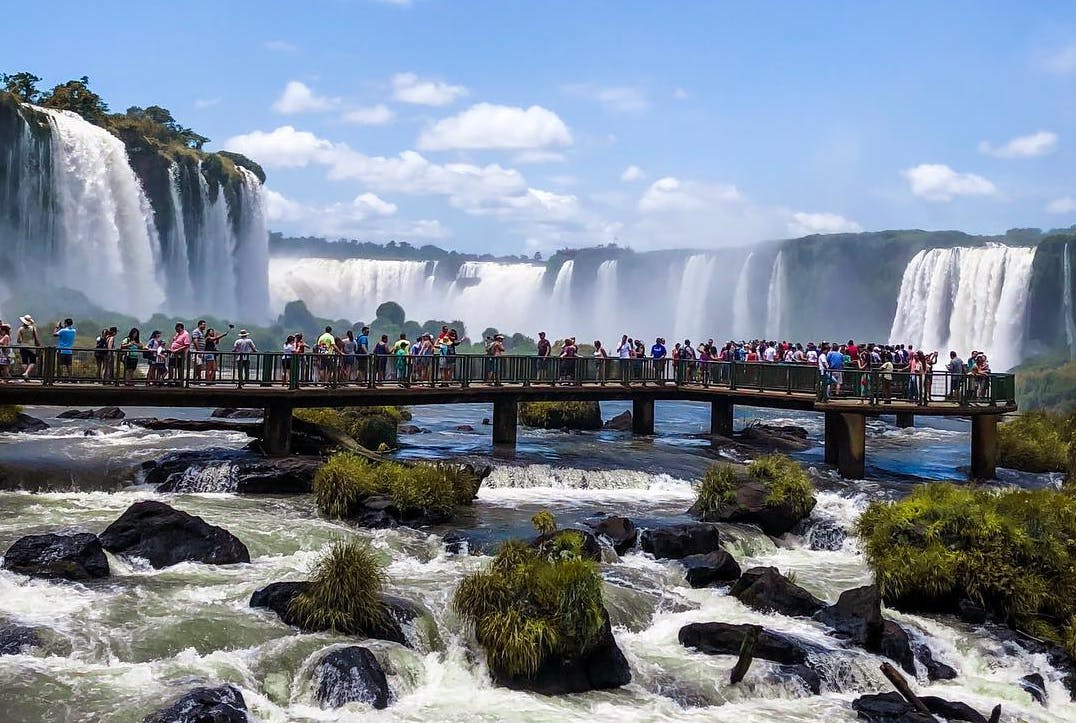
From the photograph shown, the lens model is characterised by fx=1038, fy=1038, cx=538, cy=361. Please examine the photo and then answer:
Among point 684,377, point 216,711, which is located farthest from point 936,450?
point 216,711

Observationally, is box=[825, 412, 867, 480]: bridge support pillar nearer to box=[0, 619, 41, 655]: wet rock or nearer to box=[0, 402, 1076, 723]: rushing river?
box=[0, 402, 1076, 723]: rushing river

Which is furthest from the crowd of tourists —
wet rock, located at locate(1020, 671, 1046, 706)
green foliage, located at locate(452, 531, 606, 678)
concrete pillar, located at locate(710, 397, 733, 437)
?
wet rock, located at locate(1020, 671, 1046, 706)

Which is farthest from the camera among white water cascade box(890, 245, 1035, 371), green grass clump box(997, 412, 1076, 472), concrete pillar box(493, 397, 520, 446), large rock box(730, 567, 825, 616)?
white water cascade box(890, 245, 1035, 371)

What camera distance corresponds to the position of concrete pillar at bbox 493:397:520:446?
94.3ft

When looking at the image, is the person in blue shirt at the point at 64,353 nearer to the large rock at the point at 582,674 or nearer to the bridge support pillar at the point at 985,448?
the large rock at the point at 582,674

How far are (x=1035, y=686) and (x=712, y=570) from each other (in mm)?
4754

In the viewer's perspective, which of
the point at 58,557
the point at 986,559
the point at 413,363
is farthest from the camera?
the point at 413,363

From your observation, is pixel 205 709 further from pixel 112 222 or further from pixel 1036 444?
pixel 112 222

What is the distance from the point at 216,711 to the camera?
1058 centimetres

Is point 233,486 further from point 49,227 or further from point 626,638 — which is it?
point 49,227

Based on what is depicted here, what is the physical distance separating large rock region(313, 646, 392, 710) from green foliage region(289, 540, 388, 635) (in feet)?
3.26

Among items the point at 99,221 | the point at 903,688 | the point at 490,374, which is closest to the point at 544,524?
the point at 903,688

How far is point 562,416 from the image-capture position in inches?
1347

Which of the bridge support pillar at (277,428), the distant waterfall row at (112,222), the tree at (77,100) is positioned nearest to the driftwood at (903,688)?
the bridge support pillar at (277,428)
